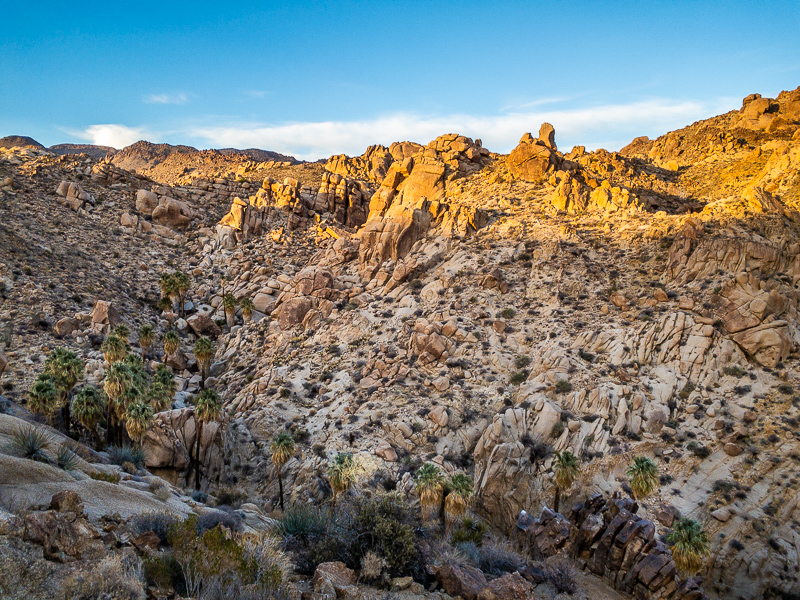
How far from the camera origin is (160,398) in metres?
33.7

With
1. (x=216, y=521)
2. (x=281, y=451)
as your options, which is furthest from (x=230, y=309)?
(x=216, y=521)

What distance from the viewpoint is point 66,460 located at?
13984 millimetres

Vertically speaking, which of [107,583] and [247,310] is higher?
[107,583]

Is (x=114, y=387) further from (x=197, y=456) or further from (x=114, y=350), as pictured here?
(x=197, y=456)

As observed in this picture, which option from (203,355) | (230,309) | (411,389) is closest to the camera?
(411,389)

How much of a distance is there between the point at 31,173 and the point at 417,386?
58.9m

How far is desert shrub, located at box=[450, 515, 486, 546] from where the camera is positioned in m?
22.0

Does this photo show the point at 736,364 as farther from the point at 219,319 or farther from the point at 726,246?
the point at 219,319

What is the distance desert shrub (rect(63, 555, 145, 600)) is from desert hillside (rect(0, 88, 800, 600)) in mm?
60

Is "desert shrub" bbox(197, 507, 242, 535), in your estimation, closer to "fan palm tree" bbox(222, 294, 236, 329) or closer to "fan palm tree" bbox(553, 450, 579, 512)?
"fan palm tree" bbox(553, 450, 579, 512)

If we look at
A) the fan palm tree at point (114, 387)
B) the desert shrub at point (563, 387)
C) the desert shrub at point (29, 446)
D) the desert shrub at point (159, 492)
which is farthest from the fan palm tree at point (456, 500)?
the fan palm tree at point (114, 387)

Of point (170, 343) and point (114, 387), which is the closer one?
point (114, 387)

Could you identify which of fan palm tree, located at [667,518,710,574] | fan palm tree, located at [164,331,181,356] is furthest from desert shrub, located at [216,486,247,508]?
fan palm tree, located at [667,518,710,574]

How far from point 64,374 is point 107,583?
29.6m
